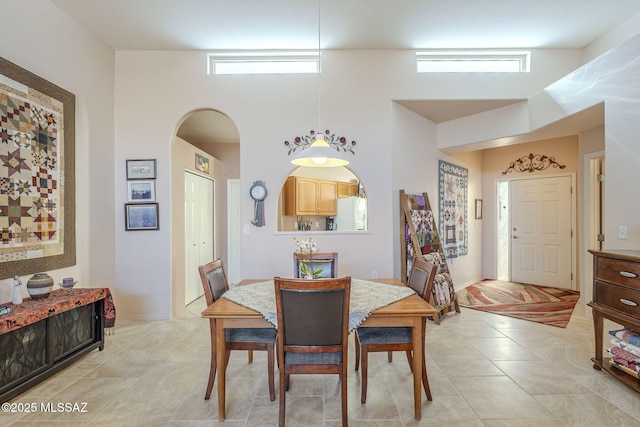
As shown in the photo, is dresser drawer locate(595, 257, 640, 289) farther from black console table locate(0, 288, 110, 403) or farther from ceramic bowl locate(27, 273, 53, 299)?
ceramic bowl locate(27, 273, 53, 299)

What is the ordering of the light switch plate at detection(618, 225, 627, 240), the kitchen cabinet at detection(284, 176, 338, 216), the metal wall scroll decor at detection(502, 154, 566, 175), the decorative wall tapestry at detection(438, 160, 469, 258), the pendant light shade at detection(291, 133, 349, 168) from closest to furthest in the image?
the pendant light shade at detection(291, 133, 349, 168)
the light switch plate at detection(618, 225, 627, 240)
the decorative wall tapestry at detection(438, 160, 469, 258)
the kitchen cabinet at detection(284, 176, 338, 216)
the metal wall scroll decor at detection(502, 154, 566, 175)

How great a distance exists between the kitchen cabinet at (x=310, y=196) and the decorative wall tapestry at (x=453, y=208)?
1.81 metres

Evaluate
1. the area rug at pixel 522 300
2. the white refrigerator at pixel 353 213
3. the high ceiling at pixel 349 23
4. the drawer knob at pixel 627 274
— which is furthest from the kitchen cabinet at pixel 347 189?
the drawer knob at pixel 627 274

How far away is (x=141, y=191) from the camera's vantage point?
12.4 feet

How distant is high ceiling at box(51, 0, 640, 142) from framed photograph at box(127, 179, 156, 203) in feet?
5.25

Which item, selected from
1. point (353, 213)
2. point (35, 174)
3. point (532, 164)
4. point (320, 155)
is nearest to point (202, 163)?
point (35, 174)

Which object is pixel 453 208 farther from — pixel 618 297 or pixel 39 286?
pixel 39 286

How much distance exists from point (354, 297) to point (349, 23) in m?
2.86

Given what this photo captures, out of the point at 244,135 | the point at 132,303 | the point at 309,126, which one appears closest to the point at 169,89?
the point at 244,135

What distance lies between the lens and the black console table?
6.95ft

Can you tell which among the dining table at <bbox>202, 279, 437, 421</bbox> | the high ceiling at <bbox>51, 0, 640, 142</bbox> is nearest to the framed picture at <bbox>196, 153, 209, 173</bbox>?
the high ceiling at <bbox>51, 0, 640, 142</bbox>

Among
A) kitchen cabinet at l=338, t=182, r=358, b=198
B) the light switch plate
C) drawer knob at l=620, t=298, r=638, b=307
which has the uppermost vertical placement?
kitchen cabinet at l=338, t=182, r=358, b=198

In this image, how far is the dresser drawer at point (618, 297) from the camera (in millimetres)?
2151

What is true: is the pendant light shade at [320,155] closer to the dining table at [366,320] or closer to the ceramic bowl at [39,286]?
the dining table at [366,320]
